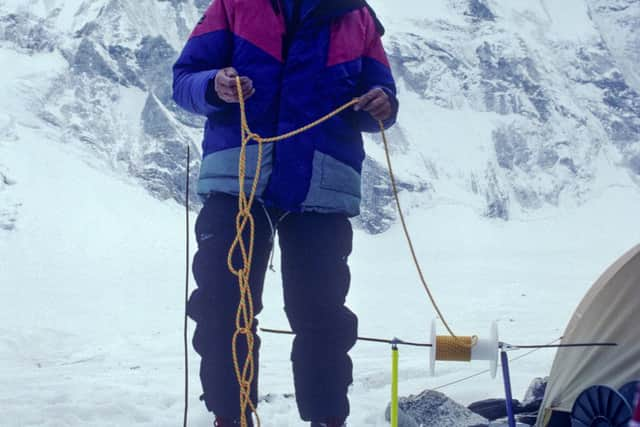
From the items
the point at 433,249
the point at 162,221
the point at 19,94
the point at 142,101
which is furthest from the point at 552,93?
the point at 19,94

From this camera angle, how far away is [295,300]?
1976 mm

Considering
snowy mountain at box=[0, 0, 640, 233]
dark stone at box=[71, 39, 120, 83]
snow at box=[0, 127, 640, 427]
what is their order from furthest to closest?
dark stone at box=[71, 39, 120, 83] → snowy mountain at box=[0, 0, 640, 233] → snow at box=[0, 127, 640, 427]

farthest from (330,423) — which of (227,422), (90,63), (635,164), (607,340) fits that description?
(635,164)

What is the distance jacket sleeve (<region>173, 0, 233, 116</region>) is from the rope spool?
43.6 inches

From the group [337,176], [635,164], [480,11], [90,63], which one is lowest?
[635,164]

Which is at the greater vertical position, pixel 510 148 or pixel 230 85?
pixel 230 85

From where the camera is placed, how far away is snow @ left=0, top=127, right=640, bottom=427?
138 inches

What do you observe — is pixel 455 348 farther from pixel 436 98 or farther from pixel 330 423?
pixel 436 98

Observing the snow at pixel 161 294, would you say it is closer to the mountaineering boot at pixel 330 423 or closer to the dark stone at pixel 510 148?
the mountaineering boot at pixel 330 423

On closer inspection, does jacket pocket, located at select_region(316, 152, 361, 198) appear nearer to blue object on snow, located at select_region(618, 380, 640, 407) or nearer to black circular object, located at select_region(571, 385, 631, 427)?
black circular object, located at select_region(571, 385, 631, 427)

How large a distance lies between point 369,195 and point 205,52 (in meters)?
32.4

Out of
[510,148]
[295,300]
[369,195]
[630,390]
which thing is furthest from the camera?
[510,148]

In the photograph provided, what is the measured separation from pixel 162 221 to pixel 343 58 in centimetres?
2370

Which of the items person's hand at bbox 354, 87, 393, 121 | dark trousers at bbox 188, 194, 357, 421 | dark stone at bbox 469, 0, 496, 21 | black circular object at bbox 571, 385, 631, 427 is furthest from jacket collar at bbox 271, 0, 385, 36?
dark stone at bbox 469, 0, 496, 21
